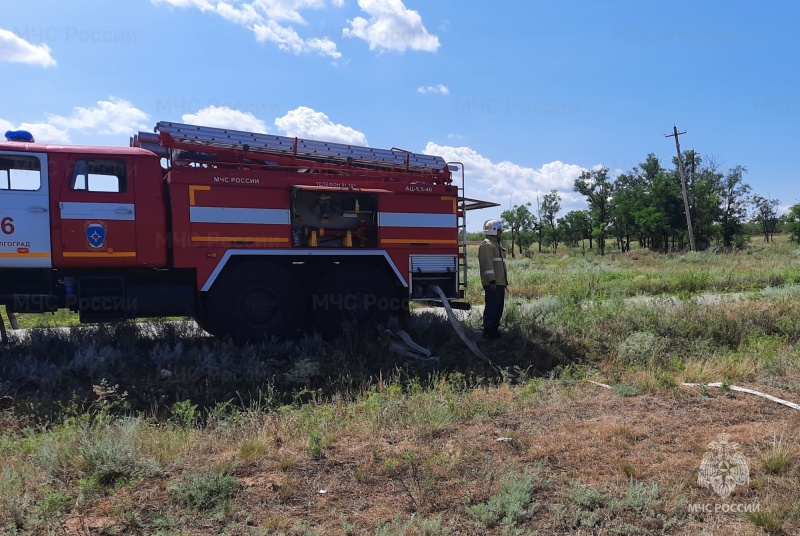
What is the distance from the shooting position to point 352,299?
8.70 metres

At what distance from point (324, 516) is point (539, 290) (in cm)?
1283

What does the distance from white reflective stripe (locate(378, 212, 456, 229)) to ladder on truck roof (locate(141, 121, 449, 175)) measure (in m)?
0.79

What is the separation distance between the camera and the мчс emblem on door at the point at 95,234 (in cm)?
739

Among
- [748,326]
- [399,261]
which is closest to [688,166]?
[748,326]

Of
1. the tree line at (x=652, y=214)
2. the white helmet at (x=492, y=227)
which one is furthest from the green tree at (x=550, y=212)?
the white helmet at (x=492, y=227)

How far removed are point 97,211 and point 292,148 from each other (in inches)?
108

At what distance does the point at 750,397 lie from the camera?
5590mm

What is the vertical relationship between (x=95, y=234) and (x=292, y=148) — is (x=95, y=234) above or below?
below

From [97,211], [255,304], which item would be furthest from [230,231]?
[97,211]

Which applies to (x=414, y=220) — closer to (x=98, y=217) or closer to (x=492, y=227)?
(x=492, y=227)

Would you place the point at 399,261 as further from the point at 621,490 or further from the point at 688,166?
the point at 688,166

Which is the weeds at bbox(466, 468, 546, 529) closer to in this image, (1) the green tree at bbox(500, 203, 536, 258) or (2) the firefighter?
(2) the firefighter

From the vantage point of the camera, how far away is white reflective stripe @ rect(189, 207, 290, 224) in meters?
7.73

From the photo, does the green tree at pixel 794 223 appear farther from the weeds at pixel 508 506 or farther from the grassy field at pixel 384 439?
the weeds at pixel 508 506
